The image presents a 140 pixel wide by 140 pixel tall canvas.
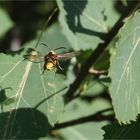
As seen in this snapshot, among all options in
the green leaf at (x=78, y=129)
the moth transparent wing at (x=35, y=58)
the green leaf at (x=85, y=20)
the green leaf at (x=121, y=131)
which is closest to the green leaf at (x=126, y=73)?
the green leaf at (x=121, y=131)

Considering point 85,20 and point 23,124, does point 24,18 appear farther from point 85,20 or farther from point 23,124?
point 23,124

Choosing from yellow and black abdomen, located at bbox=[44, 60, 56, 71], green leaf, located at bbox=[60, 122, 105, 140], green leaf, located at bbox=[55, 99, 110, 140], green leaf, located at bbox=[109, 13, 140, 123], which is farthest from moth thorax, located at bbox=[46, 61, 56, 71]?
green leaf, located at bbox=[60, 122, 105, 140]

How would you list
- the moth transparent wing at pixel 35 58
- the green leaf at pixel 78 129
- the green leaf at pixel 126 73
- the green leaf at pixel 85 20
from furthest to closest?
1. the green leaf at pixel 78 129
2. the green leaf at pixel 85 20
3. the moth transparent wing at pixel 35 58
4. the green leaf at pixel 126 73

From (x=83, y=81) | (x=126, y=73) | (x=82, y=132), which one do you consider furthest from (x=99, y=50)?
(x=82, y=132)

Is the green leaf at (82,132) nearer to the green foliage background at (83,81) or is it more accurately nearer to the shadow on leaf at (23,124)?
the green foliage background at (83,81)

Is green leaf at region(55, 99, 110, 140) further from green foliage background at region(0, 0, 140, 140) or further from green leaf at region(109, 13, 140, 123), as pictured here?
green leaf at region(109, 13, 140, 123)

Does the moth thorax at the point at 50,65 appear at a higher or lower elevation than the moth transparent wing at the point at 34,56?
higher
